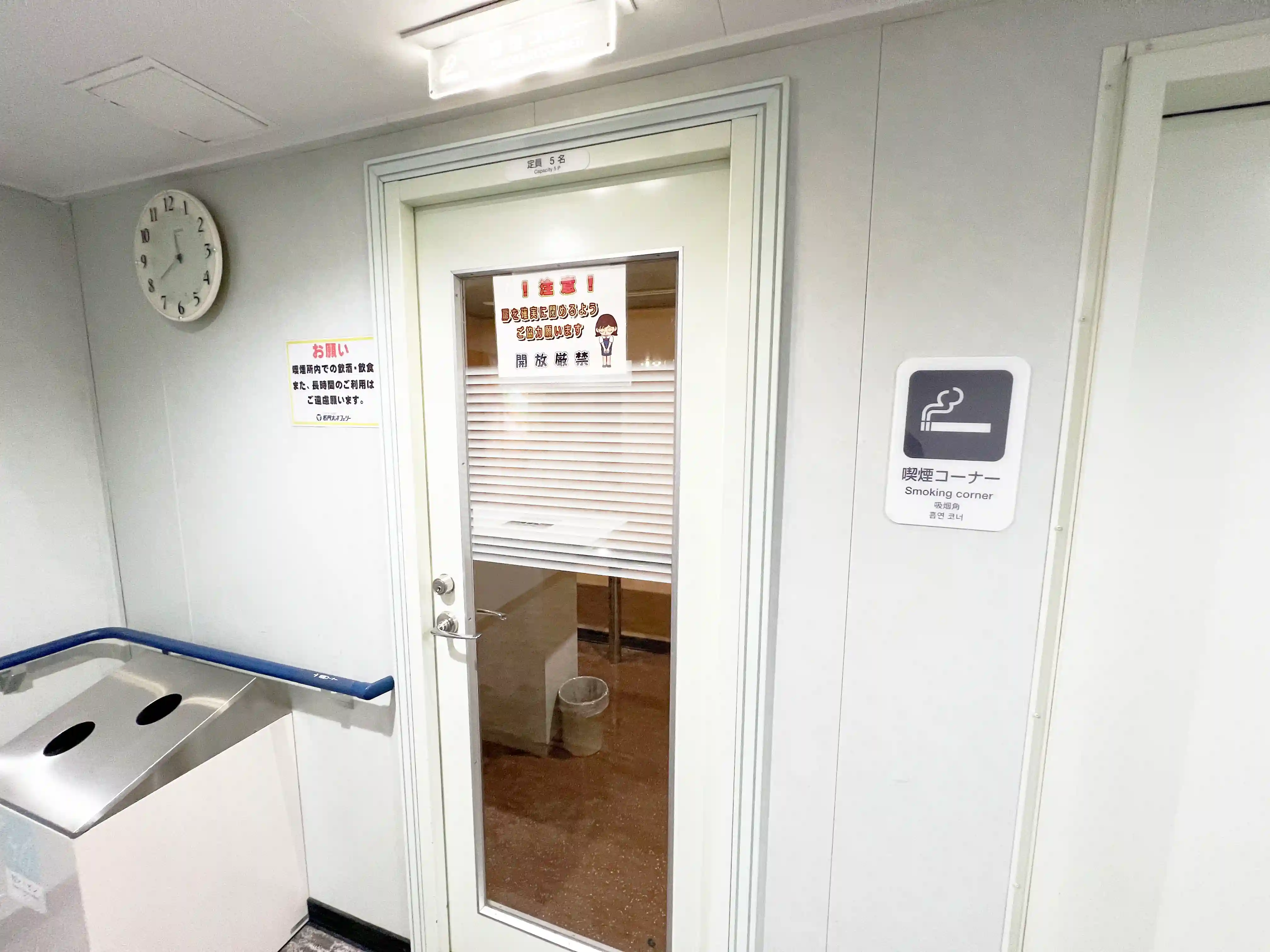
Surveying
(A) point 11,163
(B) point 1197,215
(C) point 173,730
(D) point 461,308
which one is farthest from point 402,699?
(B) point 1197,215

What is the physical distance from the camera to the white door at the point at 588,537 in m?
1.11

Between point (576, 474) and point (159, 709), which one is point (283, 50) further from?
point (159, 709)

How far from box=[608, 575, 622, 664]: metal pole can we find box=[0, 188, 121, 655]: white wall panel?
1.93 metres

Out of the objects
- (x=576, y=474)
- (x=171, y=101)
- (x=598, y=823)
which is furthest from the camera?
(x=598, y=823)

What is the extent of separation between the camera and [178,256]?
4.96 feet

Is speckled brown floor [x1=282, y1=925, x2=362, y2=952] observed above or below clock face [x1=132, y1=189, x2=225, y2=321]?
below

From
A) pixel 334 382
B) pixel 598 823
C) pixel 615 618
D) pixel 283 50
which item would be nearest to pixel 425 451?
pixel 334 382

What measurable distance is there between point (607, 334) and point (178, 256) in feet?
4.58

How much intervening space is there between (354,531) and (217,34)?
1121 mm

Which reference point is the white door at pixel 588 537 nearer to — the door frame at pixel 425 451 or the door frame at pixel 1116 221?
the door frame at pixel 425 451

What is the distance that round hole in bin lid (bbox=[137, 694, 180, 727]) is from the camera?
4.90 ft

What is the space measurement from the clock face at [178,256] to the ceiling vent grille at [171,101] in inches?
10.3

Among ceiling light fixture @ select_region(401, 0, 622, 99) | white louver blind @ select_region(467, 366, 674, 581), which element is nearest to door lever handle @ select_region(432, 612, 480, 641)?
white louver blind @ select_region(467, 366, 674, 581)

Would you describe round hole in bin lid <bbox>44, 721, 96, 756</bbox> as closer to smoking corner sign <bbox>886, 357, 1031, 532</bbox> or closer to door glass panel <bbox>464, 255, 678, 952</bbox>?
door glass panel <bbox>464, 255, 678, 952</bbox>
